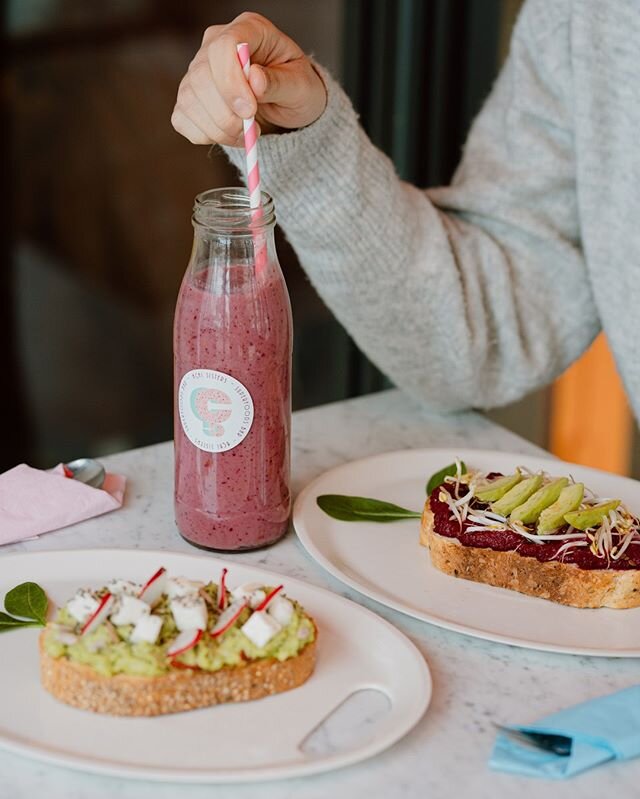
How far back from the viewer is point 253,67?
0.89m

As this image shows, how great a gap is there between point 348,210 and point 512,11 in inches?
45.5

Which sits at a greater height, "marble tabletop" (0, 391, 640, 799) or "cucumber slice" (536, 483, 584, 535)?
"cucumber slice" (536, 483, 584, 535)

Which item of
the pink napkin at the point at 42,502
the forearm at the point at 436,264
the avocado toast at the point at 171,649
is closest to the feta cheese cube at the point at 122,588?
the avocado toast at the point at 171,649

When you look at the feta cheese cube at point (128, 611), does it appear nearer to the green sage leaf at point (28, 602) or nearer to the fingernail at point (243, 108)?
the green sage leaf at point (28, 602)

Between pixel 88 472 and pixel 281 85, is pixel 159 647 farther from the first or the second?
pixel 281 85

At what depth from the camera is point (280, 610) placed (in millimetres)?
759

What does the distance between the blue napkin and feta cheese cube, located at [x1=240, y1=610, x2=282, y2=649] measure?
0.53 feet

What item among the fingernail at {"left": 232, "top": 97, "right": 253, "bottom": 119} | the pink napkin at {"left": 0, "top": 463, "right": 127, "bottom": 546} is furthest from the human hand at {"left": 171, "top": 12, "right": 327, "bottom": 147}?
the pink napkin at {"left": 0, "top": 463, "right": 127, "bottom": 546}

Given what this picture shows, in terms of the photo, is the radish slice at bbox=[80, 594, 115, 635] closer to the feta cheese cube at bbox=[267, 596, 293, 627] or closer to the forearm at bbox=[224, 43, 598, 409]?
the feta cheese cube at bbox=[267, 596, 293, 627]

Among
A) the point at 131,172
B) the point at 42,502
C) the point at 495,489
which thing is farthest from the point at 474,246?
the point at 131,172

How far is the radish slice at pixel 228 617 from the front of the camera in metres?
0.74

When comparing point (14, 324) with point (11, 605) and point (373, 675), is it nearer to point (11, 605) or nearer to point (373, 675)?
point (11, 605)

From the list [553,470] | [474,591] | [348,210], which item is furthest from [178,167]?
[474,591]

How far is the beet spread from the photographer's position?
0.88 meters
